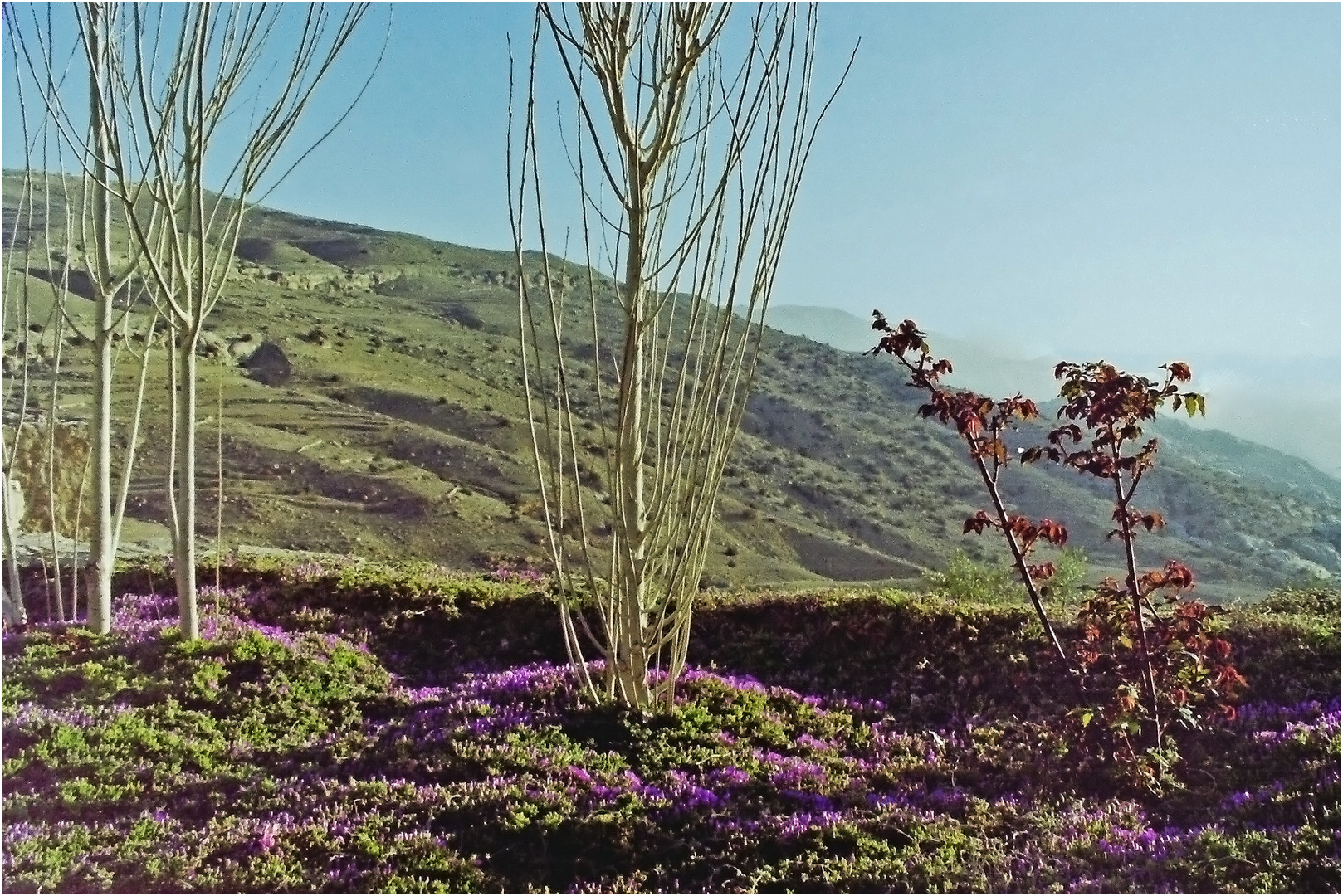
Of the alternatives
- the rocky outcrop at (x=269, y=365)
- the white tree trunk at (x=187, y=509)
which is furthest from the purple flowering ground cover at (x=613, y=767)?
the rocky outcrop at (x=269, y=365)

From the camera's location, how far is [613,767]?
2316 mm

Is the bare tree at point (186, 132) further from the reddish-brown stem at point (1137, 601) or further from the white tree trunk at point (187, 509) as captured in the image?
the reddish-brown stem at point (1137, 601)

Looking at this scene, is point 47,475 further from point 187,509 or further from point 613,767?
point 613,767

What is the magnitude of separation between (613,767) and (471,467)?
6.66 ft

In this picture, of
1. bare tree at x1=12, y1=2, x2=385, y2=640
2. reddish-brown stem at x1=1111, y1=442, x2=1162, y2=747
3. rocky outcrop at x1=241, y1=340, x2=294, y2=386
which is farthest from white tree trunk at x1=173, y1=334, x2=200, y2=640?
reddish-brown stem at x1=1111, y1=442, x2=1162, y2=747

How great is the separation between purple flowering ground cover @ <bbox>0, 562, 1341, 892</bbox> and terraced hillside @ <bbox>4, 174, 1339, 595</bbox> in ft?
2.33

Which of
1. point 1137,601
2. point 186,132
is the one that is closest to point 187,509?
point 186,132

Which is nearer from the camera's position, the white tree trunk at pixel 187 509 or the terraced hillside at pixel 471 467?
the white tree trunk at pixel 187 509

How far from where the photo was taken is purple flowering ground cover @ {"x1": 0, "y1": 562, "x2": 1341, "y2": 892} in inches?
78.3

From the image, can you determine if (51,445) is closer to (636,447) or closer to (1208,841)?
(636,447)

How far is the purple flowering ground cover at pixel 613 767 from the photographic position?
1.99 meters

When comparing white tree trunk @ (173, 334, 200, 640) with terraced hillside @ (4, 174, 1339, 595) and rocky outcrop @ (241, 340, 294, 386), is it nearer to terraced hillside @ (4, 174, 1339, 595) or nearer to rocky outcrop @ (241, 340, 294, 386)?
terraced hillside @ (4, 174, 1339, 595)

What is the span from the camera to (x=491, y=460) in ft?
13.5

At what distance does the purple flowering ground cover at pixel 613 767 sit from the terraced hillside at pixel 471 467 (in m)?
0.71
